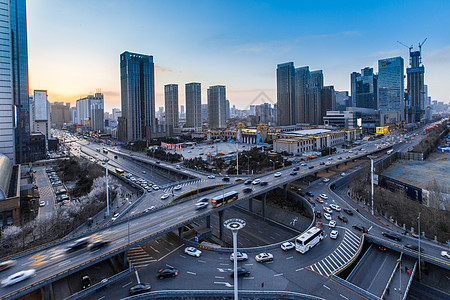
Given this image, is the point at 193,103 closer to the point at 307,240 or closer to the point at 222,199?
the point at 222,199

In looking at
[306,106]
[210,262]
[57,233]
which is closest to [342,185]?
[210,262]

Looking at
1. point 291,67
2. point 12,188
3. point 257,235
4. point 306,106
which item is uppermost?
point 291,67

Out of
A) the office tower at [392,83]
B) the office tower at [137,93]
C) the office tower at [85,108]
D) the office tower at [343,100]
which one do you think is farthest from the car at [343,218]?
the office tower at [343,100]

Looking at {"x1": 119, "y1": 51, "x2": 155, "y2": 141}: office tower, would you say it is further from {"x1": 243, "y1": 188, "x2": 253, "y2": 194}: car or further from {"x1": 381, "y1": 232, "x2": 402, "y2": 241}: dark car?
{"x1": 381, "y1": 232, "x2": 402, "y2": 241}: dark car

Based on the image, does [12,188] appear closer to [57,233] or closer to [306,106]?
[57,233]

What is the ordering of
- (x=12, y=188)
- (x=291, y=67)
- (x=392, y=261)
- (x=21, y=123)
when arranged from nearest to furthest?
(x=392, y=261) < (x=12, y=188) < (x=21, y=123) < (x=291, y=67)

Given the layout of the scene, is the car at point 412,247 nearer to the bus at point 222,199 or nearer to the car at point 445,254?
the car at point 445,254
